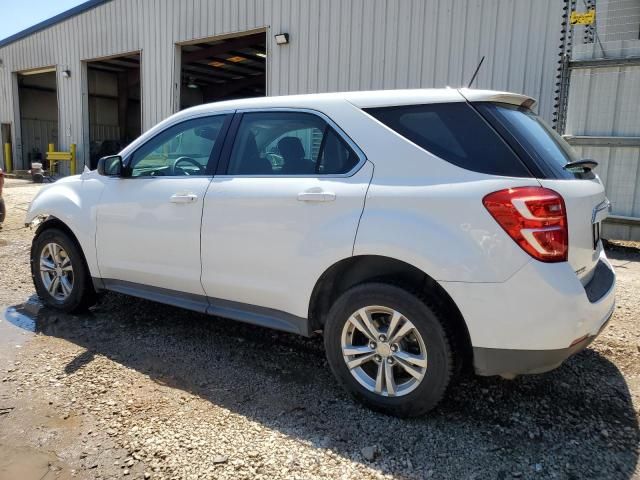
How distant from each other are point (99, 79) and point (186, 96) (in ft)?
13.3

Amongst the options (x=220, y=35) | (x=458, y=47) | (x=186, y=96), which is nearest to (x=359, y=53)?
(x=458, y=47)

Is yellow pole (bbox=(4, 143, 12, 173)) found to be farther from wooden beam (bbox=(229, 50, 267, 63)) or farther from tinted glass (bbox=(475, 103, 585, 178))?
tinted glass (bbox=(475, 103, 585, 178))

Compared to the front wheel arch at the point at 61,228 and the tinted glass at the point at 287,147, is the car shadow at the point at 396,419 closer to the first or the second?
the front wheel arch at the point at 61,228

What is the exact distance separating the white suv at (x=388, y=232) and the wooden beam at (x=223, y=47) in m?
10.6

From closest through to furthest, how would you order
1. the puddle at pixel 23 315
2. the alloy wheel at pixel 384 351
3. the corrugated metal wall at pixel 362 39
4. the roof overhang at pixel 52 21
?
the alloy wheel at pixel 384 351 < the puddle at pixel 23 315 < the corrugated metal wall at pixel 362 39 < the roof overhang at pixel 52 21

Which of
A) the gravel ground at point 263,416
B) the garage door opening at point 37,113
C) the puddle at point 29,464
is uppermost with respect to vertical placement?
the garage door opening at point 37,113

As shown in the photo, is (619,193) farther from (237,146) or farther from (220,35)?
(220,35)

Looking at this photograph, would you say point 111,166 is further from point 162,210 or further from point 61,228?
point 61,228

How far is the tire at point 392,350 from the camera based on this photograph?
8.57ft

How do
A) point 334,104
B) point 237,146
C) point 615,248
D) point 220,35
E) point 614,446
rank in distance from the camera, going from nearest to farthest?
point 614,446, point 334,104, point 237,146, point 615,248, point 220,35

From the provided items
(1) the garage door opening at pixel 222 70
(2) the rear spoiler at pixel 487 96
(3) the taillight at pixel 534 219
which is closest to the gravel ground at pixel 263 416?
(3) the taillight at pixel 534 219

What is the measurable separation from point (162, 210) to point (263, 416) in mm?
1643

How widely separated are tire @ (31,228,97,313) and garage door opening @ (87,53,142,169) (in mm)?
18727

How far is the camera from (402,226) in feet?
8.66
